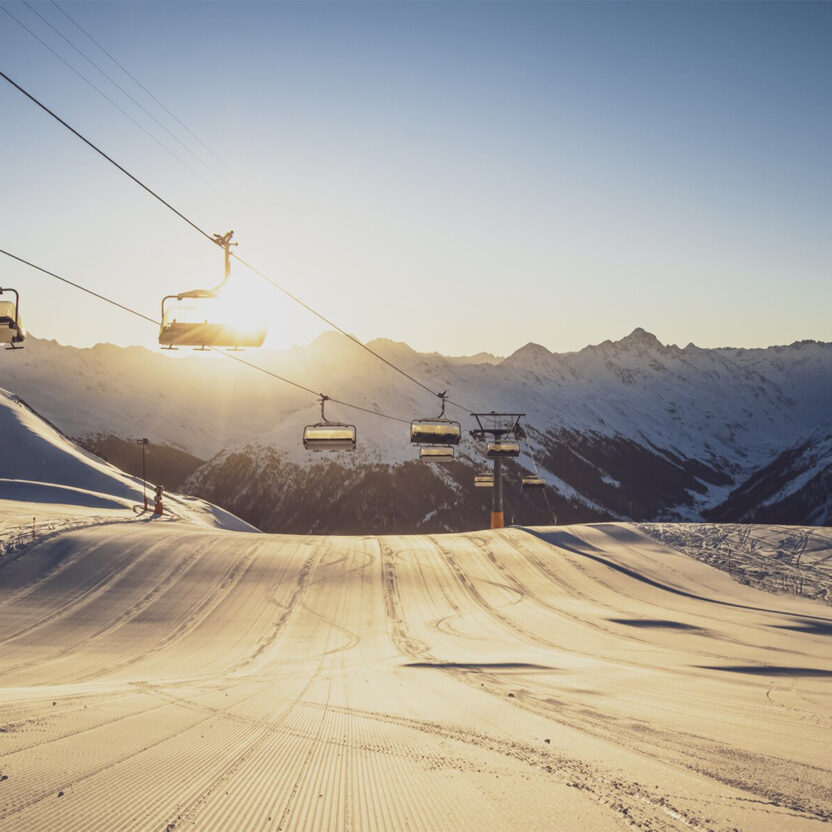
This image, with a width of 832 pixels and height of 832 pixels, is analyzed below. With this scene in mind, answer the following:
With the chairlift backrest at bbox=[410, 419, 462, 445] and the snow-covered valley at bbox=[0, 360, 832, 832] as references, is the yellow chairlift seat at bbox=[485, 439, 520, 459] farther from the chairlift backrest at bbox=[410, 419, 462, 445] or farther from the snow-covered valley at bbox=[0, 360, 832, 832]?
the chairlift backrest at bbox=[410, 419, 462, 445]

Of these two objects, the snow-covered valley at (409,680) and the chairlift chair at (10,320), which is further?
the chairlift chair at (10,320)

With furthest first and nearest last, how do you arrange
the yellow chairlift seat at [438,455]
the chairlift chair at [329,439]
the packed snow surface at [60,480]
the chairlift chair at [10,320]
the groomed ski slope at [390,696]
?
the packed snow surface at [60,480] → the yellow chairlift seat at [438,455] → the chairlift chair at [329,439] → the chairlift chair at [10,320] → the groomed ski slope at [390,696]

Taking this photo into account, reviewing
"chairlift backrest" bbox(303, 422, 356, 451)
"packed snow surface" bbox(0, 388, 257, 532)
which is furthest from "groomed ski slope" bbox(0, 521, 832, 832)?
"packed snow surface" bbox(0, 388, 257, 532)

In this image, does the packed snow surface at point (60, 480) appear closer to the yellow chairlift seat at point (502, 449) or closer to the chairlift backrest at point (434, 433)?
the chairlift backrest at point (434, 433)

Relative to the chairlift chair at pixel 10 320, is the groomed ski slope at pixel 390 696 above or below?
below

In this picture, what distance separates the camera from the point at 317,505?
448ft

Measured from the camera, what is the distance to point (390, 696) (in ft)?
42.2

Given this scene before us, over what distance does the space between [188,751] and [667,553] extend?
3868 centimetres

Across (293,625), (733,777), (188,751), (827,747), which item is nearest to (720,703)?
(827,747)

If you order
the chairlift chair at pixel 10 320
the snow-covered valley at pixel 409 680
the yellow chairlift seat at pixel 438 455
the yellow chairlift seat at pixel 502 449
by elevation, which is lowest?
the snow-covered valley at pixel 409 680

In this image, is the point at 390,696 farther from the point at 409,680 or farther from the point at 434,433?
the point at 434,433

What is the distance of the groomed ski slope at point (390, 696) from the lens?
6305 millimetres

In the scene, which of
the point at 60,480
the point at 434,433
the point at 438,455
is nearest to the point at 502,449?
the point at 438,455

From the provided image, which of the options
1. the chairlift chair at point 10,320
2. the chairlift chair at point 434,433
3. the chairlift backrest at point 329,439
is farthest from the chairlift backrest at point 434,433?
the chairlift chair at point 10,320
